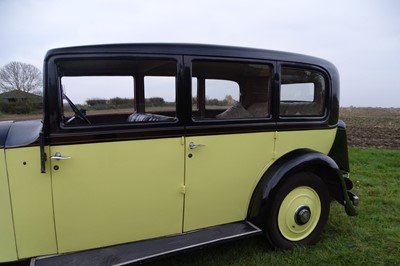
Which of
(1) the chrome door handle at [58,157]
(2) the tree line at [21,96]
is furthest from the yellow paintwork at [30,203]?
(2) the tree line at [21,96]

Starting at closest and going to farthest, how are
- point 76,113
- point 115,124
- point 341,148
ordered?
1. point 115,124
2. point 76,113
3. point 341,148

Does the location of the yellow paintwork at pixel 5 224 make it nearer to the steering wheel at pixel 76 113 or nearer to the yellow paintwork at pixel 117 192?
the yellow paintwork at pixel 117 192

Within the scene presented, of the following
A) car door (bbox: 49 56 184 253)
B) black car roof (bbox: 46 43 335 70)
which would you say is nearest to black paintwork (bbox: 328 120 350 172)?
black car roof (bbox: 46 43 335 70)

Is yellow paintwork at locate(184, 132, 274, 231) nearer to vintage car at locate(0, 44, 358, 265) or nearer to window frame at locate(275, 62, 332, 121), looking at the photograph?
vintage car at locate(0, 44, 358, 265)

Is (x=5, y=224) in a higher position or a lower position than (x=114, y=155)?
lower

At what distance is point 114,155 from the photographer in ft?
7.32

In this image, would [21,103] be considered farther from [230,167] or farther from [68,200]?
[230,167]

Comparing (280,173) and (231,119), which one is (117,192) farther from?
(280,173)

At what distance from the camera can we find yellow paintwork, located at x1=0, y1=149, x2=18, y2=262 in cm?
201

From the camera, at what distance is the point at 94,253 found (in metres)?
2.25

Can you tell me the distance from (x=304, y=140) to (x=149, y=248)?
1.91 metres

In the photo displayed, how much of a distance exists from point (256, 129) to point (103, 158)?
142 centimetres

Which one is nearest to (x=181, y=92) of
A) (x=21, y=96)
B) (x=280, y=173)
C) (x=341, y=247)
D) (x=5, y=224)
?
(x=280, y=173)

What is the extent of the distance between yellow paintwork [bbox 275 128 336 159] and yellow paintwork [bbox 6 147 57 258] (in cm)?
212
